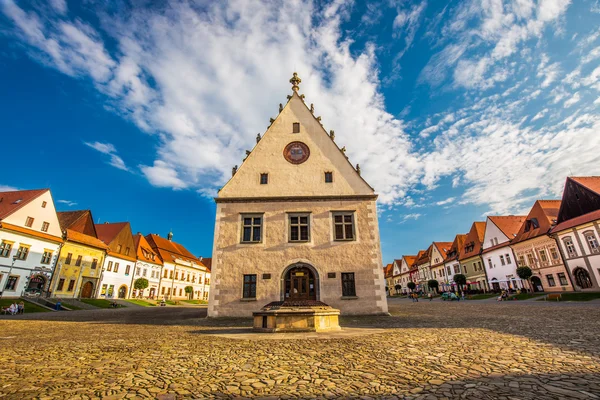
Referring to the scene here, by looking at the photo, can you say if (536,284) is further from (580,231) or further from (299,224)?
(299,224)

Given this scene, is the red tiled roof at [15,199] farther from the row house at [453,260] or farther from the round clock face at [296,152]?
the row house at [453,260]

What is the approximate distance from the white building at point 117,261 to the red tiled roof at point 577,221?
57.3 meters

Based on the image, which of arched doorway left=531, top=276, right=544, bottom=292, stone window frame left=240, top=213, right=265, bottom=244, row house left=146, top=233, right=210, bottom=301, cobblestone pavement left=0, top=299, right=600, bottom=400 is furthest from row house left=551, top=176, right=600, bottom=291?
row house left=146, top=233, right=210, bottom=301

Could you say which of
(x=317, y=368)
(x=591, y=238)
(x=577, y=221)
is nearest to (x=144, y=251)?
(x=317, y=368)

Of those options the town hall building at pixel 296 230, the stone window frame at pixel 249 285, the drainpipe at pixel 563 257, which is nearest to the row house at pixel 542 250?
the drainpipe at pixel 563 257

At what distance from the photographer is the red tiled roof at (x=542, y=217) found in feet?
118

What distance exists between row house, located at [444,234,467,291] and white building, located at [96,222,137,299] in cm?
5529

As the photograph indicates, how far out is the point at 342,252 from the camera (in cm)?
1873

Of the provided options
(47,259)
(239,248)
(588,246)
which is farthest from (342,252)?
(47,259)

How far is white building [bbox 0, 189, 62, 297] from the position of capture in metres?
29.3

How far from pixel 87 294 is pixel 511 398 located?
47810mm

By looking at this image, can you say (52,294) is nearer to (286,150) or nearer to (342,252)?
(286,150)

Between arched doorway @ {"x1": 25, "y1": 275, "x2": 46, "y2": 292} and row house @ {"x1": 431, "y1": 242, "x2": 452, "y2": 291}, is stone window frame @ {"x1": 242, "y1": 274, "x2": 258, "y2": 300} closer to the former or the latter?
arched doorway @ {"x1": 25, "y1": 275, "x2": 46, "y2": 292}

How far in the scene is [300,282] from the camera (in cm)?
1839
